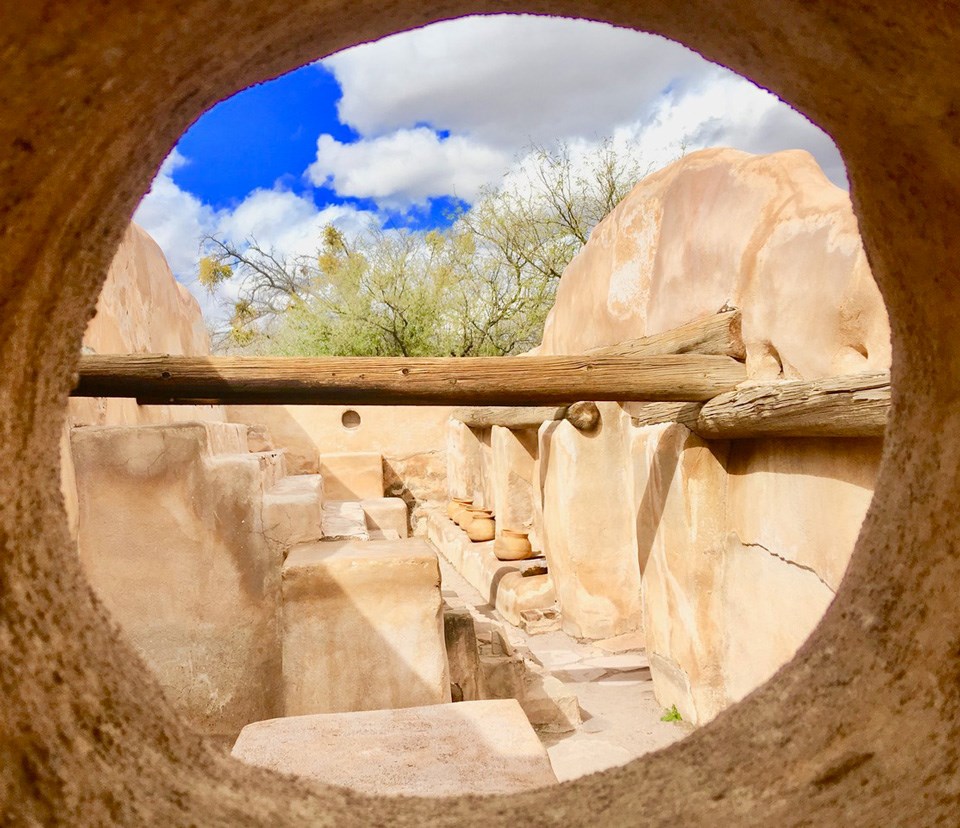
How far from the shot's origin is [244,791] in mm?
1029

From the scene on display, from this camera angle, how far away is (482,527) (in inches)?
320

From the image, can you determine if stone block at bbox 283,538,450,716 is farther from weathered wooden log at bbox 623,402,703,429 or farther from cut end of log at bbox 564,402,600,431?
cut end of log at bbox 564,402,600,431

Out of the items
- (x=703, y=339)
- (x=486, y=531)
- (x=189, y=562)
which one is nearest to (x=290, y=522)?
(x=189, y=562)

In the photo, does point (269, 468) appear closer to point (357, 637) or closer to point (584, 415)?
point (357, 637)

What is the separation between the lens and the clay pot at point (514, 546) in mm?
7020

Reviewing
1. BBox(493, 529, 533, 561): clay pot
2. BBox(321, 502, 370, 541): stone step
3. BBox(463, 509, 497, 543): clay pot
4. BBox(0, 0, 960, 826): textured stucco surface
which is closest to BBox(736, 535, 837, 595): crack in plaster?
BBox(0, 0, 960, 826): textured stucco surface

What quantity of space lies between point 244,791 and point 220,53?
3.05ft

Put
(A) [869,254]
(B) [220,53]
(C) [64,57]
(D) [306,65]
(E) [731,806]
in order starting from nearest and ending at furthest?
(C) [64,57] < (B) [220,53] < (E) [731,806] < (D) [306,65] < (A) [869,254]

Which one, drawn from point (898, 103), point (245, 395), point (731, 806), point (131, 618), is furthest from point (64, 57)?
point (131, 618)

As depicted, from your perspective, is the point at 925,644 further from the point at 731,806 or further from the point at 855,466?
the point at 855,466

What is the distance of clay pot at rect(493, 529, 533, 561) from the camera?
702 centimetres

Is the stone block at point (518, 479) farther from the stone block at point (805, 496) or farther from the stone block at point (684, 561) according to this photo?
the stone block at point (805, 496)

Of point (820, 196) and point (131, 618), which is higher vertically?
point (820, 196)

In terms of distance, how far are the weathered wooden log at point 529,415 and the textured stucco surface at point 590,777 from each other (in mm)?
3435
